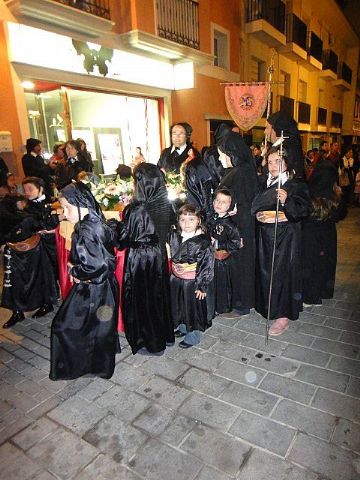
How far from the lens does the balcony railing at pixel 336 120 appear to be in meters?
28.2

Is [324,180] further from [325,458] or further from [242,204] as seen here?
[325,458]

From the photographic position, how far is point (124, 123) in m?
11.4

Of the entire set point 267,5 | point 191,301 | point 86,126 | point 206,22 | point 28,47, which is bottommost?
point 191,301

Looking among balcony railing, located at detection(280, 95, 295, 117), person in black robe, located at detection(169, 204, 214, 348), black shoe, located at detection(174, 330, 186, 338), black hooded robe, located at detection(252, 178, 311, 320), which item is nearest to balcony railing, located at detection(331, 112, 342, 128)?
balcony railing, located at detection(280, 95, 295, 117)

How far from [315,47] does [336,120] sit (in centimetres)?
884

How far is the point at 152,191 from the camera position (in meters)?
3.58

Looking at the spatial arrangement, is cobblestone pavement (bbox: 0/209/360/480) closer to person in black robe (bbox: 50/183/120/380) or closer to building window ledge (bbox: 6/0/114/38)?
person in black robe (bbox: 50/183/120/380)

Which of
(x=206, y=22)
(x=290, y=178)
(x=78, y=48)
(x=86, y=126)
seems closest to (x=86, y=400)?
(x=290, y=178)

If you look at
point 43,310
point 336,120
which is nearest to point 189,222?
point 43,310

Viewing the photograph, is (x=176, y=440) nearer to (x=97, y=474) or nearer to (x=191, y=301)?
(x=97, y=474)

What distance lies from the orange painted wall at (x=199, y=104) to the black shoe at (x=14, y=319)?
31.5 feet

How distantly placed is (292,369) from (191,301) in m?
1.26

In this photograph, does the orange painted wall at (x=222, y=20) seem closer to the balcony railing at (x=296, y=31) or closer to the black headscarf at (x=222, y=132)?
the balcony railing at (x=296, y=31)

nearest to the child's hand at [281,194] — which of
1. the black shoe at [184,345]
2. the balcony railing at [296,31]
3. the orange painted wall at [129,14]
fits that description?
the black shoe at [184,345]
